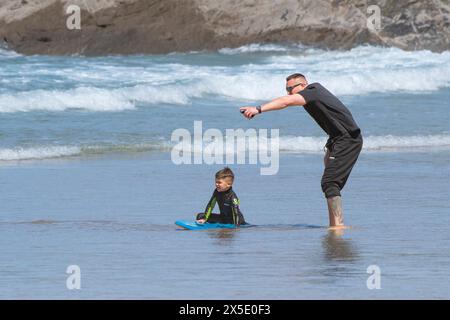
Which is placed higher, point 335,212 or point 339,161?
point 339,161

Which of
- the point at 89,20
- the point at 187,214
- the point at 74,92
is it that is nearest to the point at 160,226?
the point at 187,214

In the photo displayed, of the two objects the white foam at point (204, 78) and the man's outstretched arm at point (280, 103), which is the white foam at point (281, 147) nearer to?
the white foam at point (204, 78)

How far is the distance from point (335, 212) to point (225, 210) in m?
0.89

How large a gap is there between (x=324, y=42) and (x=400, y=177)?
1007 inches

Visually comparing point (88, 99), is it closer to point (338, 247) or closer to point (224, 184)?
point (224, 184)

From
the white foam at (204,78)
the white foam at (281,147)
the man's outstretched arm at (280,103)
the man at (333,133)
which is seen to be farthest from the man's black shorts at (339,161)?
the white foam at (204,78)

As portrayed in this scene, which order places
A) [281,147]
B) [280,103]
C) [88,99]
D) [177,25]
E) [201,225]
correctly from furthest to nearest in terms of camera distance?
[177,25] → [88,99] → [281,147] → [201,225] → [280,103]

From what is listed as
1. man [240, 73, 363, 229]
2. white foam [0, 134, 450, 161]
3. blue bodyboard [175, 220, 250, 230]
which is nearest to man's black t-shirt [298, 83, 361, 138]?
man [240, 73, 363, 229]

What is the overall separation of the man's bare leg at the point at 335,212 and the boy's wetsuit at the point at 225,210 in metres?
0.72

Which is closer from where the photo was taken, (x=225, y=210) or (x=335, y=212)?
(x=335, y=212)

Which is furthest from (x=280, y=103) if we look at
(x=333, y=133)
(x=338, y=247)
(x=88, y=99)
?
(x=88, y=99)

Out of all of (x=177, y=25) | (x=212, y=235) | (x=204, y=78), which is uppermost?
(x=177, y=25)

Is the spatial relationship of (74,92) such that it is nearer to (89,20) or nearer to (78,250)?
(78,250)

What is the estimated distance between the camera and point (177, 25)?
37.6m
